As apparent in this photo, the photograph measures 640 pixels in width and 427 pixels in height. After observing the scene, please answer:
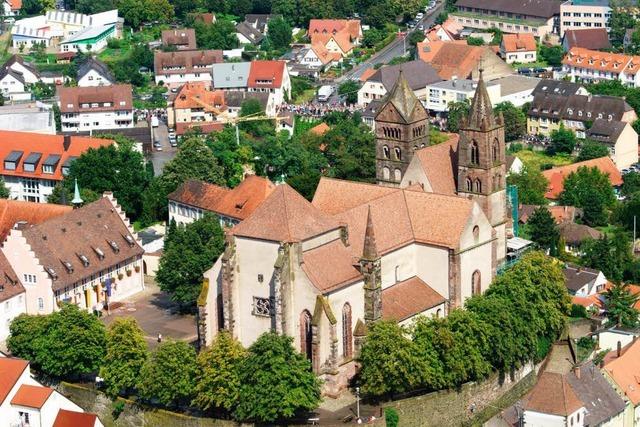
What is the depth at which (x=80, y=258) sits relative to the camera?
443ft

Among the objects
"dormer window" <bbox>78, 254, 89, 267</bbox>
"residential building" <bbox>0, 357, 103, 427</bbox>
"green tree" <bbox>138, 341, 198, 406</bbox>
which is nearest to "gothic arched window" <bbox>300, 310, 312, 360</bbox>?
"green tree" <bbox>138, 341, 198, 406</bbox>

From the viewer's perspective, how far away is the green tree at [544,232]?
6019 inches

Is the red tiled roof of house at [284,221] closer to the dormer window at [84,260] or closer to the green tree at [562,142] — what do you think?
the dormer window at [84,260]

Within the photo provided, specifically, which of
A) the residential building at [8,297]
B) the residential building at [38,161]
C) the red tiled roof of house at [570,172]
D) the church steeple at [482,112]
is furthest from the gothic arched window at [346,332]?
the red tiled roof of house at [570,172]

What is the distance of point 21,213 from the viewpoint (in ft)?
466

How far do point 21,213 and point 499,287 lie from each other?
40327 millimetres

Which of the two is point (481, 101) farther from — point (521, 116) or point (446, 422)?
point (521, 116)

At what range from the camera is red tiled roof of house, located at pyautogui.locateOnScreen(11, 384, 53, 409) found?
114 meters

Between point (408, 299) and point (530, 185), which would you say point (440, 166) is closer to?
point (408, 299)

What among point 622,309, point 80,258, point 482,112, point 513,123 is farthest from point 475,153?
point 513,123

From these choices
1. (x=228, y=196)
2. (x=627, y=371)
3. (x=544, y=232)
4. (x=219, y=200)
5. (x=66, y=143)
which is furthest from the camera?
(x=66, y=143)

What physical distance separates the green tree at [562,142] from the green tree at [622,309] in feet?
184

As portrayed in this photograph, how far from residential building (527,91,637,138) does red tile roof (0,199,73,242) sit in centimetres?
7268

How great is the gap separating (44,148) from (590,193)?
171ft
